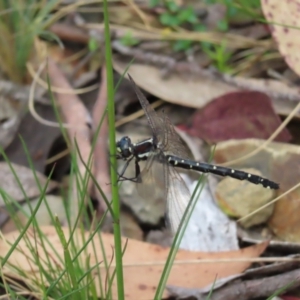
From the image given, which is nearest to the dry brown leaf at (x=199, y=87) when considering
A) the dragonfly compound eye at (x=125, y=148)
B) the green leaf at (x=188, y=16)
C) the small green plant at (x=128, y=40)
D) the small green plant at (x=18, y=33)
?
the small green plant at (x=128, y=40)

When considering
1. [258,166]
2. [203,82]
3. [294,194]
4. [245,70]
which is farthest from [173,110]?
[294,194]

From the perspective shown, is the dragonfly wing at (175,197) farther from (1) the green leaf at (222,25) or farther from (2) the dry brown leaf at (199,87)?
(1) the green leaf at (222,25)

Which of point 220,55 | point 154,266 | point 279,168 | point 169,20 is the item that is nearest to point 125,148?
point 154,266

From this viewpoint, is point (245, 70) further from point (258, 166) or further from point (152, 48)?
point (258, 166)

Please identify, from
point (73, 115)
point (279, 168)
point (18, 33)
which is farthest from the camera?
point (18, 33)

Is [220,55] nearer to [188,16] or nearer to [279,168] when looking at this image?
[188,16]

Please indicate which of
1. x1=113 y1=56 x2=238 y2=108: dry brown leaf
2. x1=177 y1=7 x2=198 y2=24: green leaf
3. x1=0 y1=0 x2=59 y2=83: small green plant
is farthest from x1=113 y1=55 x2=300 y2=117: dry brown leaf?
x1=0 y1=0 x2=59 y2=83: small green plant
